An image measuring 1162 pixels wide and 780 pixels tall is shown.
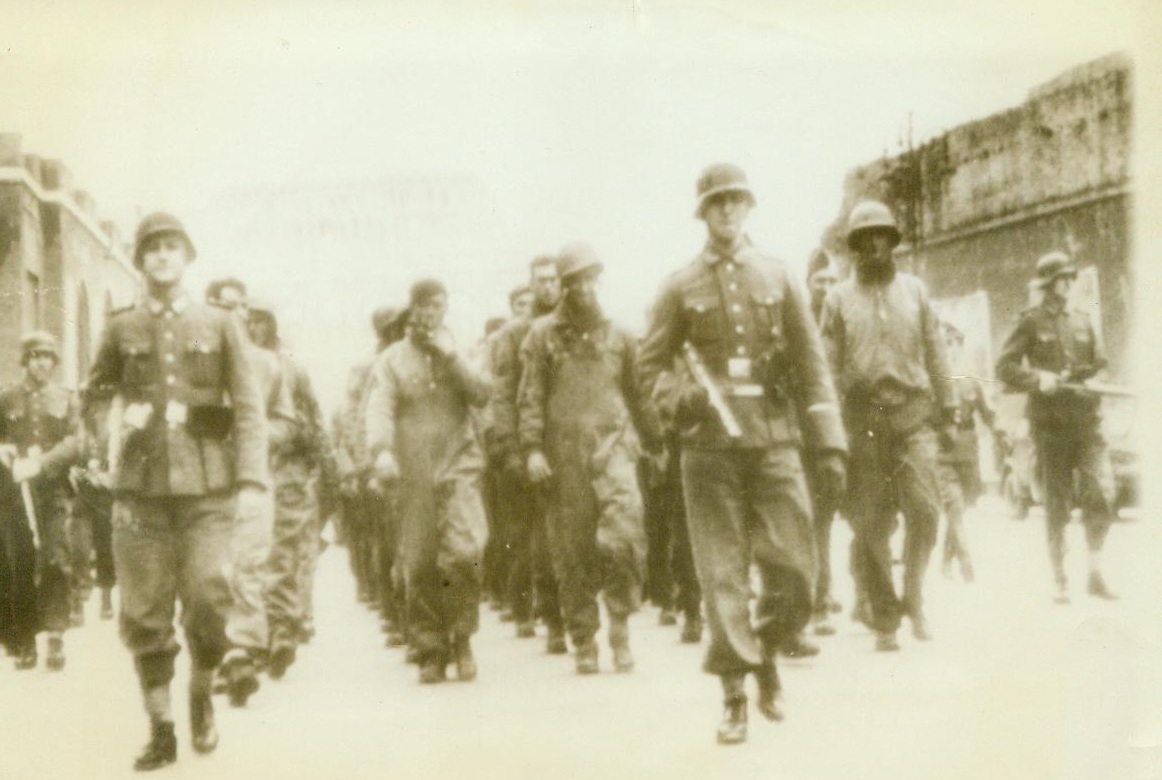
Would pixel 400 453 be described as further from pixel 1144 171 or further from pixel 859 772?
pixel 1144 171

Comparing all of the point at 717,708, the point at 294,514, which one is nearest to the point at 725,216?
the point at 717,708

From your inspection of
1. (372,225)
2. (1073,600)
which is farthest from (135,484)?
(1073,600)

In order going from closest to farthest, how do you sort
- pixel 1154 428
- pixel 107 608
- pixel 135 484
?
pixel 135 484 < pixel 107 608 < pixel 1154 428

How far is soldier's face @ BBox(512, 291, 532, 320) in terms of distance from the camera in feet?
21.5

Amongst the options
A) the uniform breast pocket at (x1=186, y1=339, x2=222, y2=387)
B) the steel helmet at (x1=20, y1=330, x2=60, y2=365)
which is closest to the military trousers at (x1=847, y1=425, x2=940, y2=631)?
the uniform breast pocket at (x1=186, y1=339, x2=222, y2=387)

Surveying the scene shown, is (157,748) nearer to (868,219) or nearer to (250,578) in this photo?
(250,578)

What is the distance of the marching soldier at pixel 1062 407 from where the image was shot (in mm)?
6648

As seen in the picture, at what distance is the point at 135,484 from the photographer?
213 inches

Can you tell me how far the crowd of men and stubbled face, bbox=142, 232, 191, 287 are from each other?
11 mm

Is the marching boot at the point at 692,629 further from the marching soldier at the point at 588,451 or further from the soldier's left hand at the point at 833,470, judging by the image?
the soldier's left hand at the point at 833,470

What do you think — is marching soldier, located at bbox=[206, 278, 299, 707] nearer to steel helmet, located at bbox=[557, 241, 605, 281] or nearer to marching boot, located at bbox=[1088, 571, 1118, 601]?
steel helmet, located at bbox=[557, 241, 605, 281]

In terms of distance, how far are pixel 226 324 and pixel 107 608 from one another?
1.12m

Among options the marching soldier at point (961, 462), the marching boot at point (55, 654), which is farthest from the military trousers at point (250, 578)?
the marching soldier at point (961, 462)

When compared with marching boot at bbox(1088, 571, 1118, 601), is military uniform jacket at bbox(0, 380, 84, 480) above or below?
above
